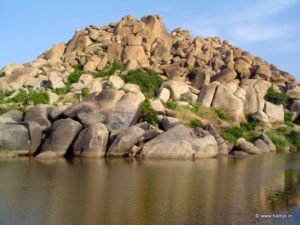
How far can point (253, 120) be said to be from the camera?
55312mm

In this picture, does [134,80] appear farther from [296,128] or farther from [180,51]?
[296,128]

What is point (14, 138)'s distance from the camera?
136 feet

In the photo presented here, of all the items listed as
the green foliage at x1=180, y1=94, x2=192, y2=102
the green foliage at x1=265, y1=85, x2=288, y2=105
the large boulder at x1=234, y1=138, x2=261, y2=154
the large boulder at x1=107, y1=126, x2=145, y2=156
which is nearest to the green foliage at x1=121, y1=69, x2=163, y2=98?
the green foliage at x1=180, y1=94, x2=192, y2=102

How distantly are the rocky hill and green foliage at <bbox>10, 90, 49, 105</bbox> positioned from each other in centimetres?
12

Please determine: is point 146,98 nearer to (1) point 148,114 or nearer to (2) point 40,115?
(1) point 148,114

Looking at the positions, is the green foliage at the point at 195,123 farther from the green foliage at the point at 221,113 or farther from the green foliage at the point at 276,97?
the green foliage at the point at 276,97

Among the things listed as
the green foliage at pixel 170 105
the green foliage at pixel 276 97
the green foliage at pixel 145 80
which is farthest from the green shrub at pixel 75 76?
the green foliage at pixel 276 97

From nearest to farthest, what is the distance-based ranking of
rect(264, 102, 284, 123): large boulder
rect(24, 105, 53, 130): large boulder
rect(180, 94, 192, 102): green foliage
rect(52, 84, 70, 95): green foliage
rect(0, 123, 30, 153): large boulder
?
rect(0, 123, 30, 153): large boulder → rect(24, 105, 53, 130): large boulder → rect(52, 84, 70, 95): green foliage → rect(180, 94, 192, 102): green foliage → rect(264, 102, 284, 123): large boulder

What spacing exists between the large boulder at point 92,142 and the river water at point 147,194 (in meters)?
5.17

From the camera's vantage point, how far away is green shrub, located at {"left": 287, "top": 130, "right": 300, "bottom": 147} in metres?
54.5

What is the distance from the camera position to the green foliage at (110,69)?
63253 mm

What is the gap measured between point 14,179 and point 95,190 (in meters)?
6.43

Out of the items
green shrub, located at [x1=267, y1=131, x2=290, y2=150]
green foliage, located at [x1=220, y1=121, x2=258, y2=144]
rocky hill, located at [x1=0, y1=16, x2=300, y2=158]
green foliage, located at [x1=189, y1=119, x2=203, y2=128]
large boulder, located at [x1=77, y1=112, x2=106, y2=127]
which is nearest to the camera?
rocky hill, located at [x1=0, y1=16, x2=300, y2=158]

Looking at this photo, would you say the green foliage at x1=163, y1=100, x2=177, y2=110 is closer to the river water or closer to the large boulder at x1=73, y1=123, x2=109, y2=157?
the large boulder at x1=73, y1=123, x2=109, y2=157
